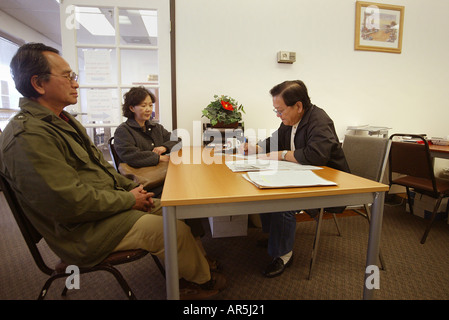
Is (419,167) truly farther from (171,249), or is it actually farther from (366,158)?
(171,249)

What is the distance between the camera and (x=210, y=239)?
206cm

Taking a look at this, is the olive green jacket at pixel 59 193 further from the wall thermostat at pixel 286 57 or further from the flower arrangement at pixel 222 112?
the wall thermostat at pixel 286 57

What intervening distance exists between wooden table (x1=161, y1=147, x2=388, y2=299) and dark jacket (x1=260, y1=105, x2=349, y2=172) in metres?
0.36

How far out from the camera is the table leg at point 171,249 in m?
0.85

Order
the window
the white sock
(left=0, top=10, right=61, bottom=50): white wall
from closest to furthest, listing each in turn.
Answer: the white sock < (left=0, top=10, right=61, bottom=50): white wall < the window

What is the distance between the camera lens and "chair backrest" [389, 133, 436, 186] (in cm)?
200

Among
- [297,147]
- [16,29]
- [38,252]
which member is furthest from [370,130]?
[16,29]

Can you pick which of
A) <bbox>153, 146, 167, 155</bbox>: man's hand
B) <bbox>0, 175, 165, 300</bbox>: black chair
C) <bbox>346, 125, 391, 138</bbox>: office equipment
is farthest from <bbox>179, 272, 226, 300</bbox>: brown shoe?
<bbox>346, 125, 391, 138</bbox>: office equipment

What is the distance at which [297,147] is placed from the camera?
1745mm

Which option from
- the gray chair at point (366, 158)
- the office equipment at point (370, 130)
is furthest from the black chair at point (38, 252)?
the office equipment at point (370, 130)

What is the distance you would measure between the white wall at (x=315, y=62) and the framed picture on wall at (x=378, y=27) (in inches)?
2.5

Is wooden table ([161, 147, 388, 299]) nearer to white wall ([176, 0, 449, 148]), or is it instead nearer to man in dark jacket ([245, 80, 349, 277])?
man in dark jacket ([245, 80, 349, 277])
